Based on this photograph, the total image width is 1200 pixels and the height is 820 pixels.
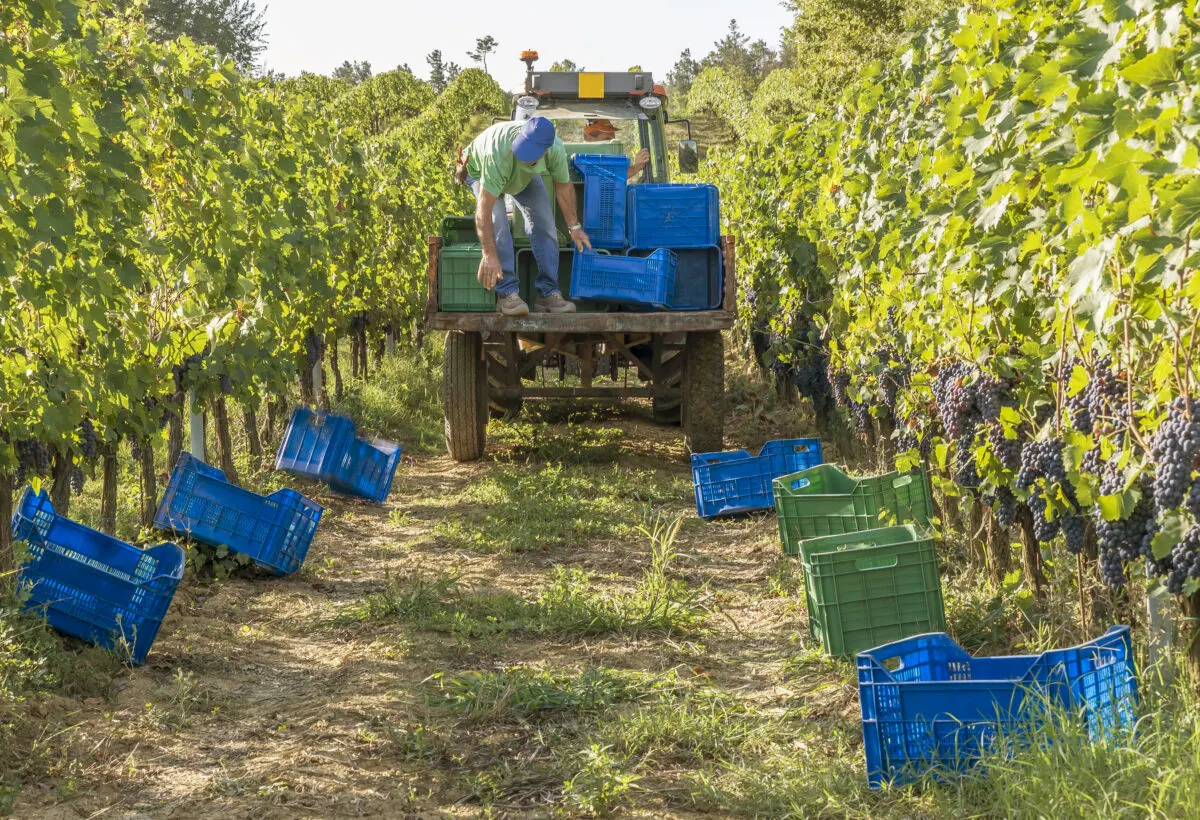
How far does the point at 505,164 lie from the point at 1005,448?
151 inches

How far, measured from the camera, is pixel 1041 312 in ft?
11.5

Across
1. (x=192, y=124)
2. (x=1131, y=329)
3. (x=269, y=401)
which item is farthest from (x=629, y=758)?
(x=269, y=401)

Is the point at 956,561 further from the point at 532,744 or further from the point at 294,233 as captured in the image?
the point at 294,233

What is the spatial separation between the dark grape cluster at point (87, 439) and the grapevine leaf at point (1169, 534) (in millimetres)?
3549

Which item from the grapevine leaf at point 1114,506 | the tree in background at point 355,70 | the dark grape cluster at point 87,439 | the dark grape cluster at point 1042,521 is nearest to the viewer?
the grapevine leaf at point 1114,506

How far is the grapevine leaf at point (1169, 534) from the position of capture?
2605 mm

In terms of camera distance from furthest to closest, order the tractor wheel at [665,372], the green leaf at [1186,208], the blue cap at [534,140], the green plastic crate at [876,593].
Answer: the tractor wheel at [665,372] < the blue cap at [534,140] < the green plastic crate at [876,593] < the green leaf at [1186,208]

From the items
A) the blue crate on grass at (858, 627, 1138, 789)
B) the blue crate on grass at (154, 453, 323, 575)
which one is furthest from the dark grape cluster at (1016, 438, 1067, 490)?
the blue crate on grass at (154, 453, 323, 575)

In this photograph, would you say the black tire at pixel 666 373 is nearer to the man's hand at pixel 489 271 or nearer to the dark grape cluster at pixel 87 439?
the man's hand at pixel 489 271

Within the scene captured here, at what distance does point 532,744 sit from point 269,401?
5.00m

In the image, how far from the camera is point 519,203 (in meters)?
7.05

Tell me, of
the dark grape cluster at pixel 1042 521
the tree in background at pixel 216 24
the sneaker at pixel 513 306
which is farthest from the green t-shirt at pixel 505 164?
the tree in background at pixel 216 24

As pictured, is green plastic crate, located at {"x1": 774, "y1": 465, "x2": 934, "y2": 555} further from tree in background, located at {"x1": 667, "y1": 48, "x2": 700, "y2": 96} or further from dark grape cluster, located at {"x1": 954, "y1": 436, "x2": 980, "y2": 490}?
tree in background, located at {"x1": 667, "y1": 48, "x2": 700, "y2": 96}

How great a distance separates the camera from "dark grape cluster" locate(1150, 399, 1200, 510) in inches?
99.5
